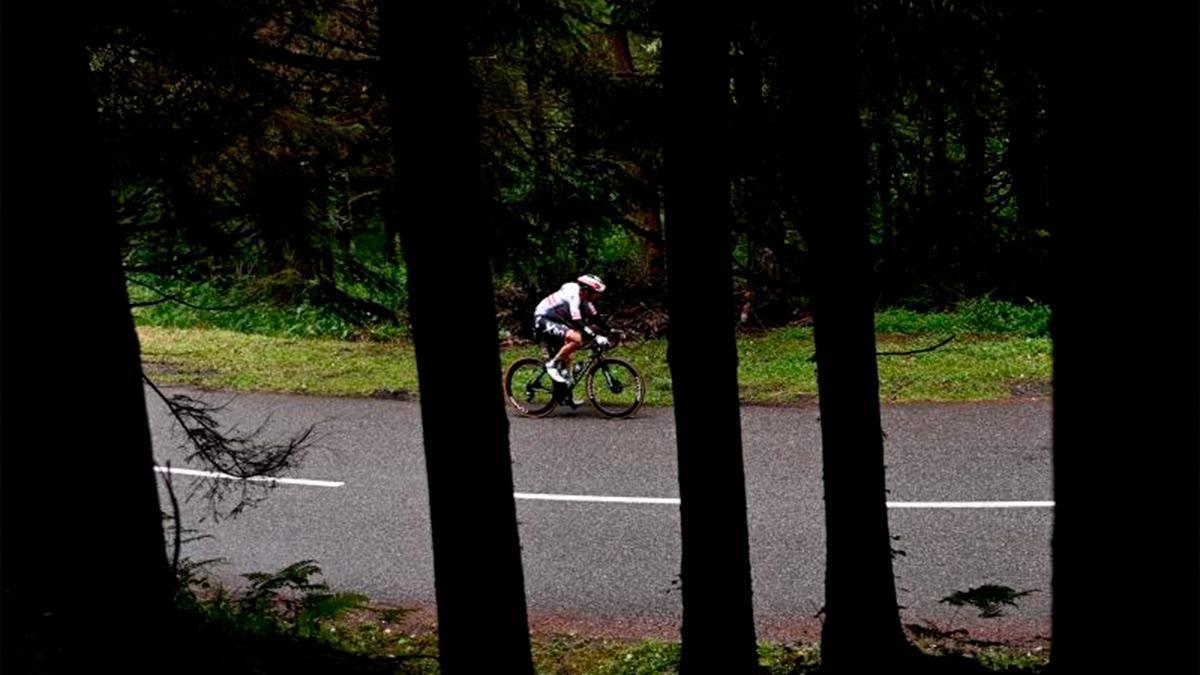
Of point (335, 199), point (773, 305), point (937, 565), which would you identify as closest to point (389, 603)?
point (335, 199)

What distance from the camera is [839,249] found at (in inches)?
248

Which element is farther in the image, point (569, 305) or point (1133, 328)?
point (569, 305)

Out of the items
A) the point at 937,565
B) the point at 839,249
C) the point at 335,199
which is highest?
the point at 335,199

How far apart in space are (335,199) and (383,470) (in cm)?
576

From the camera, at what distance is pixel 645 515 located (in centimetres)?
1105

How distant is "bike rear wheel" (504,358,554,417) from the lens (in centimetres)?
1538

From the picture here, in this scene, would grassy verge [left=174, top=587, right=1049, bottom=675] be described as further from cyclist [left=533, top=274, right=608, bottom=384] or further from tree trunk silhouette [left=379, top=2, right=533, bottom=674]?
cyclist [left=533, top=274, right=608, bottom=384]

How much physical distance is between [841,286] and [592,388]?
29.9 ft

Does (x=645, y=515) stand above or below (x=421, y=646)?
above

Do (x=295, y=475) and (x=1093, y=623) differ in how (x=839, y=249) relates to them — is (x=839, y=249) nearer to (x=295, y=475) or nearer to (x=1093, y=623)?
(x=1093, y=623)

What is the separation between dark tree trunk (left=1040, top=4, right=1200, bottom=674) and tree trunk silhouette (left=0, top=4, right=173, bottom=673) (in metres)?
3.10

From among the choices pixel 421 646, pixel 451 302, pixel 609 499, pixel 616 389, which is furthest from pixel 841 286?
pixel 616 389

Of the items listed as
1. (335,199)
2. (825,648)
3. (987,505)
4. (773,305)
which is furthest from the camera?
(773,305)

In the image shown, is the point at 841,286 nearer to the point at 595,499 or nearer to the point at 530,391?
the point at 595,499
